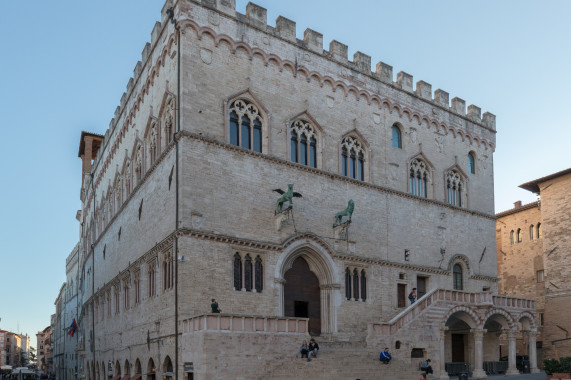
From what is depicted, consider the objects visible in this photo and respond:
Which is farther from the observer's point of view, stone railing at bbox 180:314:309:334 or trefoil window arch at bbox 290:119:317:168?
trefoil window arch at bbox 290:119:317:168

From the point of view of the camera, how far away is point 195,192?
24234 millimetres

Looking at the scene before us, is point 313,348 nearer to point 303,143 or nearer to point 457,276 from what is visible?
point 303,143

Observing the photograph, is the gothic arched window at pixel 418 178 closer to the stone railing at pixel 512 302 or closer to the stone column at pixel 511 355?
the stone railing at pixel 512 302

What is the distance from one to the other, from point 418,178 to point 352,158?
17.2 feet

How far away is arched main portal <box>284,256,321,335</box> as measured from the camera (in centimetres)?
2702

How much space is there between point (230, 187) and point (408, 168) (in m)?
11.9

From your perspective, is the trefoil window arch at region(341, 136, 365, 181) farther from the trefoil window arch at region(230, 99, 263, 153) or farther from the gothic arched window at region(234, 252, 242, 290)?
the gothic arched window at region(234, 252, 242, 290)

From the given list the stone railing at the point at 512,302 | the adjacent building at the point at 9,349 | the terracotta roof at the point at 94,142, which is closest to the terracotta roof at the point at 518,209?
the stone railing at the point at 512,302

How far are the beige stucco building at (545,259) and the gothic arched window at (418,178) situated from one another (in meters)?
13.7

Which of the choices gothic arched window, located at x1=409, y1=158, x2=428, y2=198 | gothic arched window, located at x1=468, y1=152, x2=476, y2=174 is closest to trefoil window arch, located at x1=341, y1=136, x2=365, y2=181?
gothic arched window, located at x1=409, y1=158, x2=428, y2=198

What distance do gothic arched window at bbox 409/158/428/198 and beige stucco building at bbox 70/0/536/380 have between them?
0.09m

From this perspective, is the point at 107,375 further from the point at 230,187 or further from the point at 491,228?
the point at 491,228

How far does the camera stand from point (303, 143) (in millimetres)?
28781

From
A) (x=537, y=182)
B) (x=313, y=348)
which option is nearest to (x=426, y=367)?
(x=313, y=348)
